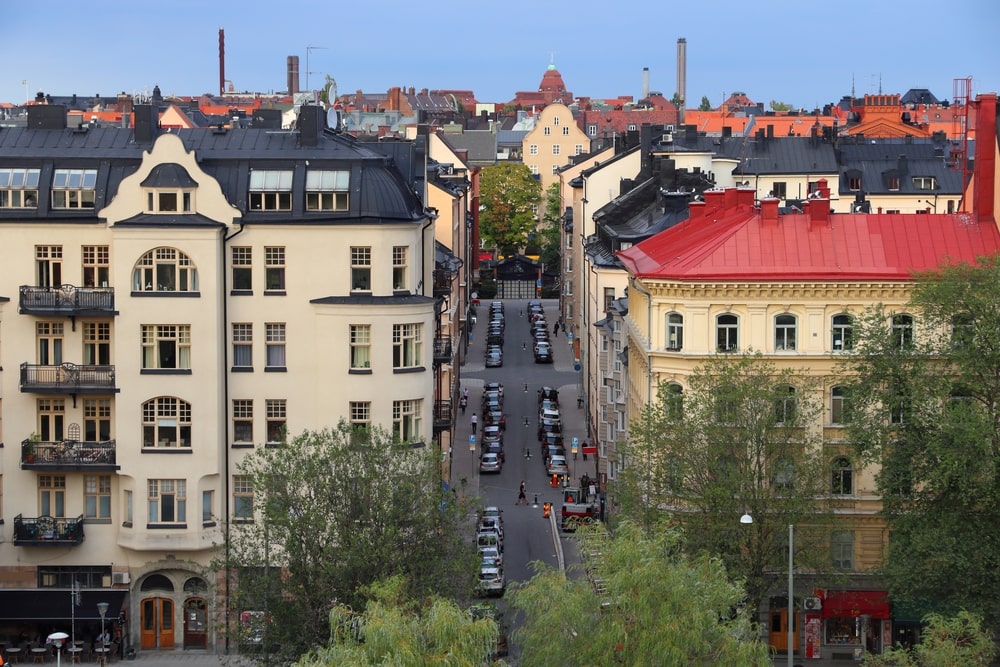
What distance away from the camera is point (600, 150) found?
145 m

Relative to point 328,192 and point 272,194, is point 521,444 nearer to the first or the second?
point 328,192

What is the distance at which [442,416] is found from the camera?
75000mm

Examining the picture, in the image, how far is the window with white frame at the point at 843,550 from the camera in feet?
217

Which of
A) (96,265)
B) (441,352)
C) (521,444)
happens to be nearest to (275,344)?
(96,265)

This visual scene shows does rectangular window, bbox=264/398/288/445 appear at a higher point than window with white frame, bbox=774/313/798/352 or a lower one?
lower

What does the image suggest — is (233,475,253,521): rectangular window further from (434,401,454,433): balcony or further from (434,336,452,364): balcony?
(434,336,452,364): balcony

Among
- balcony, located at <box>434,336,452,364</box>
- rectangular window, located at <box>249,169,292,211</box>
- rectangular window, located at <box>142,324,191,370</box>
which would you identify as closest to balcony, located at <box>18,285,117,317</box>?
rectangular window, located at <box>142,324,191,370</box>

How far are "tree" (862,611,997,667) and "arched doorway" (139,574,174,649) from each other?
88.4 ft

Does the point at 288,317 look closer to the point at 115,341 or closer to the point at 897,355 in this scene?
the point at 115,341

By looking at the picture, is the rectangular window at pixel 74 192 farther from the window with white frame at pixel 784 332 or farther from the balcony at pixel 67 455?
the window with white frame at pixel 784 332

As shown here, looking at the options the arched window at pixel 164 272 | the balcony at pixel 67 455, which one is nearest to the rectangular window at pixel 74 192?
the arched window at pixel 164 272

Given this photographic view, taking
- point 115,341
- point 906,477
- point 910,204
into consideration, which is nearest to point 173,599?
point 115,341

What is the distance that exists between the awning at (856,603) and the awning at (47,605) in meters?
24.5

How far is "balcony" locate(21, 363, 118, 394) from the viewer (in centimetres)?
6556
